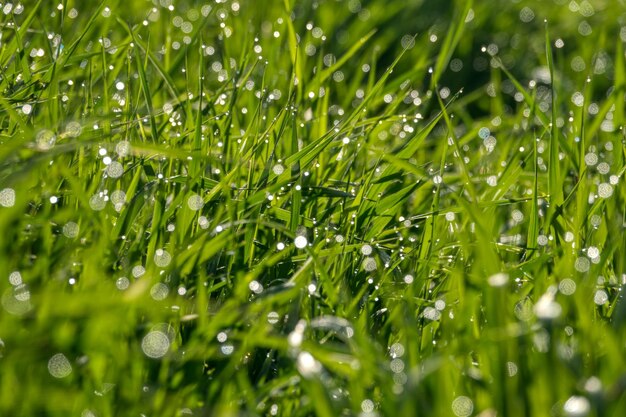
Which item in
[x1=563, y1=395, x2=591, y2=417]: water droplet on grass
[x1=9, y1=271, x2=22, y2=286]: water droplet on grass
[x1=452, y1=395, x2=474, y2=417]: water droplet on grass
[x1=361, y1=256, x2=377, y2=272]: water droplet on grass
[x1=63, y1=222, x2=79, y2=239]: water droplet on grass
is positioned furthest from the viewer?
[x1=361, y1=256, x2=377, y2=272]: water droplet on grass

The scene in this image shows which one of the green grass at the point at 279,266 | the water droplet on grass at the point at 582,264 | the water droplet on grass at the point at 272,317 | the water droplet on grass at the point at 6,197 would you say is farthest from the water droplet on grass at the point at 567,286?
the water droplet on grass at the point at 6,197

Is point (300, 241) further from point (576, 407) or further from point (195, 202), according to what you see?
point (576, 407)

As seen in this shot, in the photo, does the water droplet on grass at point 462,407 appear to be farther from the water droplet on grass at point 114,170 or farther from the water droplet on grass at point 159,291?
the water droplet on grass at point 114,170

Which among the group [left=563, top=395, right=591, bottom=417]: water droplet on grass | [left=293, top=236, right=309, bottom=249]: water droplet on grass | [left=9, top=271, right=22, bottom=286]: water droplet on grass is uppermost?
[left=563, top=395, right=591, bottom=417]: water droplet on grass

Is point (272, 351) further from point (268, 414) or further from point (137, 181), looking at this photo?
point (137, 181)

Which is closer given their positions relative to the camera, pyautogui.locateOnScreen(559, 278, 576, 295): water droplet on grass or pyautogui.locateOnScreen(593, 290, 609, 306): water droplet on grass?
pyautogui.locateOnScreen(559, 278, 576, 295): water droplet on grass

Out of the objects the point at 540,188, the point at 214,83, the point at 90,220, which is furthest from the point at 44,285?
the point at 214,83

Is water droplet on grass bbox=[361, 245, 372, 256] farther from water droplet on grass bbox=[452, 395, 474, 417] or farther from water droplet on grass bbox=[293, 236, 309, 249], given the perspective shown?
water droplet on grass bbox=[452, 395, 474, 417]

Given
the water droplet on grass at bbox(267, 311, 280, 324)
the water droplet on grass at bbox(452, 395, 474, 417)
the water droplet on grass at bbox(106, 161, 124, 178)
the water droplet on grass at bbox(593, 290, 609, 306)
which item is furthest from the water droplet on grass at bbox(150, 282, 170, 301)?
the water droplet on grass at bbox(593, 290, 609, 306)

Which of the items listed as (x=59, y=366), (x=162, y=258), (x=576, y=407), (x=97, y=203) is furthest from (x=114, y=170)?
(x=576, y=407)

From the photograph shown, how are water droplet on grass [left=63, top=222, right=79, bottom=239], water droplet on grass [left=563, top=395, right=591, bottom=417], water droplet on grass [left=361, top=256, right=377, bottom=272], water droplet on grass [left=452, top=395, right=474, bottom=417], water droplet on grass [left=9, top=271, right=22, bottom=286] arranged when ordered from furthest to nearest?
water droplet on grass [left=361, top=256, right=377, bottom=272] < water droplet on grass [left=63, top=222, right=79, bottom=239] < water droplet on grass [left=9, top=271, right=22, bottom=286] < water droplet on grass [left=452, top=395, right=474, bottom=417] < water droplet on grass [left=563, top=395, right=591, bottom=417]
